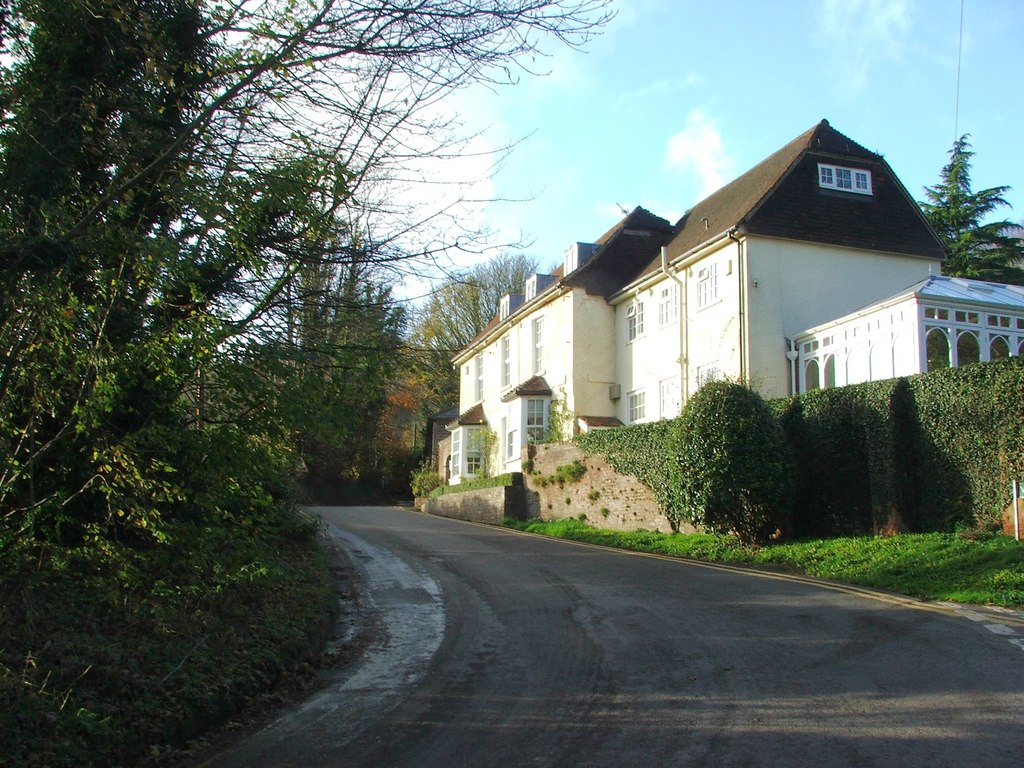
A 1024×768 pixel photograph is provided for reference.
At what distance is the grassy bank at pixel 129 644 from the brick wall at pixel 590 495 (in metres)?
14.7

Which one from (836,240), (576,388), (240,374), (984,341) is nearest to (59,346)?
(240,374)

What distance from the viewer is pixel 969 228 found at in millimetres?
35875

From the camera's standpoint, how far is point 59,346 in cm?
675

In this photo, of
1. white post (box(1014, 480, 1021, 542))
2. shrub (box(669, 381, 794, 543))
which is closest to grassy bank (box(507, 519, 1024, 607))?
white post (box(1014, 480, 1021, 542))

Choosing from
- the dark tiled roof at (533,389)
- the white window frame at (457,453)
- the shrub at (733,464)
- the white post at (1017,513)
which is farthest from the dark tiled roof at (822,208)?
the white window frame at (457,453)

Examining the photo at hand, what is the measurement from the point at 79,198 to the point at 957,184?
116 ft

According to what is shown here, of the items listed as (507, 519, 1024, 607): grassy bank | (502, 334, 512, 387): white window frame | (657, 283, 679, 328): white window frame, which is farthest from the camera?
(502, 334, 512, 387): white window frame

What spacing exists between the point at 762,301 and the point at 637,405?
7.18 metres

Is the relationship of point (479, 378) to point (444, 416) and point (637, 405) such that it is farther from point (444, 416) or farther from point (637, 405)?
point (637, 405)

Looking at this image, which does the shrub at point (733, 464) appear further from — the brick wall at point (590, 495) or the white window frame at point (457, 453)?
the white window frame at point (457, 453)

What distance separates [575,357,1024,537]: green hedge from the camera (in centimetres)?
1467

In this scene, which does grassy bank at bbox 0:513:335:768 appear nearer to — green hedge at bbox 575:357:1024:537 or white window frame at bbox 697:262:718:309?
green hedge at bbox 575:357:1024:537

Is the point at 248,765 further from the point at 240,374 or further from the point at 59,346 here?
the point at 59,346

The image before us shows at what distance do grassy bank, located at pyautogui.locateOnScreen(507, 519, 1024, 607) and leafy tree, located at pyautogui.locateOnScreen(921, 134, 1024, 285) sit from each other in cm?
2148
